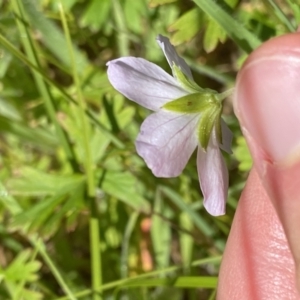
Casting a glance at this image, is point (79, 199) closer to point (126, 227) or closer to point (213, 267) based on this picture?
point (126, 227)

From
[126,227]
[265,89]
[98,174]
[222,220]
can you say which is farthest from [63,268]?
[265,89]

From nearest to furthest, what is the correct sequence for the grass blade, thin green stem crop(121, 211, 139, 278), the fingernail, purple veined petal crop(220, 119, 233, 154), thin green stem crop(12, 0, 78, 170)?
1. the fingernail
2. purple veined petal crop(220, 119, 233, 154)
3. the grass blade
4. thin green stem crop(12, 0, 78, 170)
5. thin green stem crop(121, 211, 139, 278)

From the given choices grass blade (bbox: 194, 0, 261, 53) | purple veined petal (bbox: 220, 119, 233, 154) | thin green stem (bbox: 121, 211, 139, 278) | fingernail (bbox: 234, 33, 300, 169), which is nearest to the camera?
fingernail (bbox: 234, 33, 300, 169)

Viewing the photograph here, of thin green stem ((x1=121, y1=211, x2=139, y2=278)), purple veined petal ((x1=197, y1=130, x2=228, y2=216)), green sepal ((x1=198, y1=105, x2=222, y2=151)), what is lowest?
thin green stem ((x1=121, y1=211, x2=139, y2=278))

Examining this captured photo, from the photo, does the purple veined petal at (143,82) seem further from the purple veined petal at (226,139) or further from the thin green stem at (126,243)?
the thin green stem at (126,243)

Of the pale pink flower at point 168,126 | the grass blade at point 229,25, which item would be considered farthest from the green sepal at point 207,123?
the grass blade at point 229,25

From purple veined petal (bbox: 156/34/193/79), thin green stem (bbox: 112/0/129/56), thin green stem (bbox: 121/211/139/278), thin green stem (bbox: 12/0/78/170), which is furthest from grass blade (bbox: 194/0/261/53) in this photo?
thin green stem (bbox: 121/211/139/278)

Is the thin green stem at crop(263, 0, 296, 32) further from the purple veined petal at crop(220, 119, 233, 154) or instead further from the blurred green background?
the purple veined petal at crop(220, 119, 233, 154)
